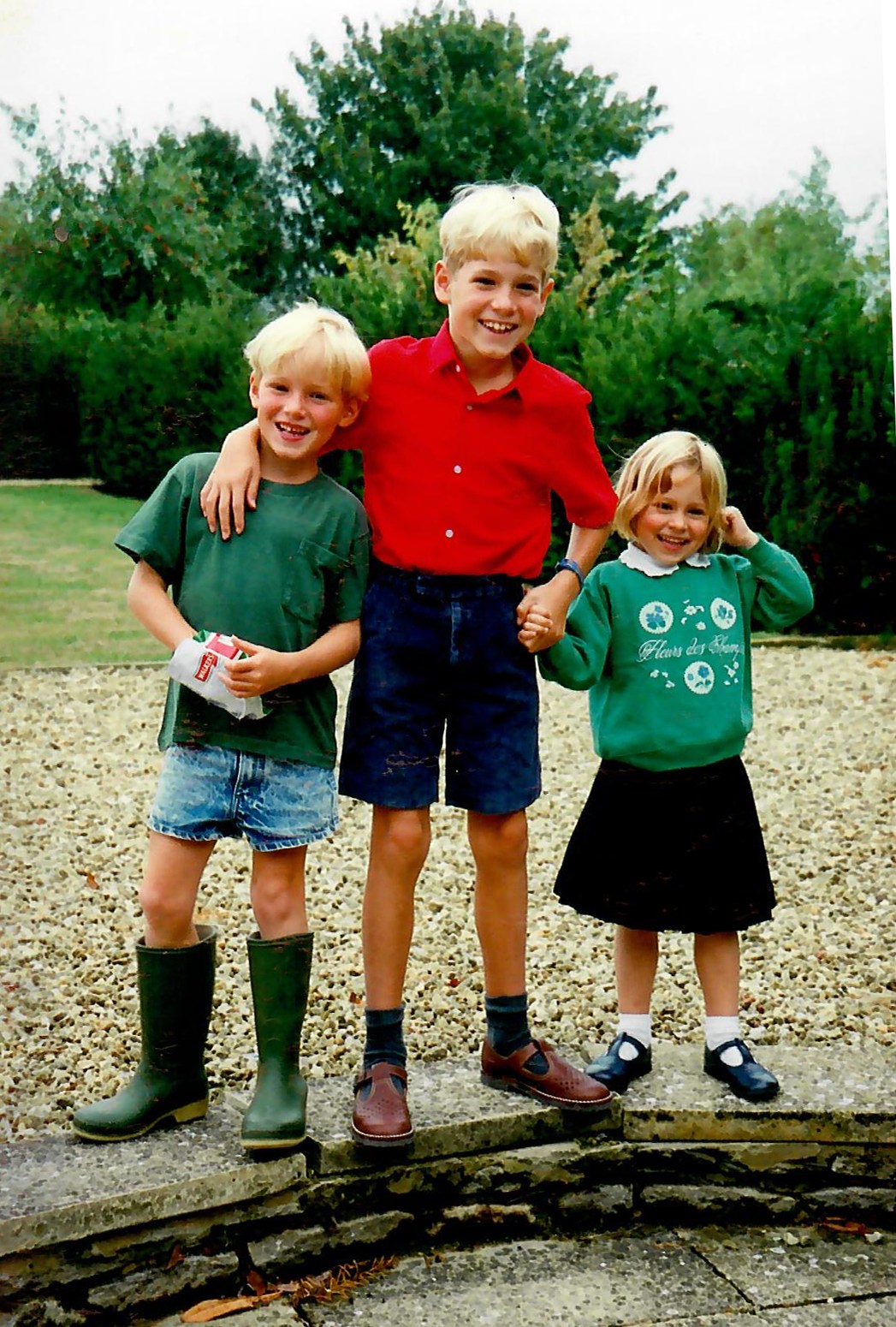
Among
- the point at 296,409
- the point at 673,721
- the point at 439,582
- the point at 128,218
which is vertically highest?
the point at 128,218

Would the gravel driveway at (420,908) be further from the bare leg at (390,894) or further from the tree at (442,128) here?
the tree at (442,128)

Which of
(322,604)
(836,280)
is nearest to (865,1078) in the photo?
(322,604)

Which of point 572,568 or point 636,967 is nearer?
point 572,568

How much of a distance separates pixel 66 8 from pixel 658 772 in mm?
1946

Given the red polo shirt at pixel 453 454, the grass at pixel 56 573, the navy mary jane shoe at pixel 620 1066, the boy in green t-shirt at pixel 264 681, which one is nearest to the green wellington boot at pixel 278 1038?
the boy in green t-shirt at pixel 264 681

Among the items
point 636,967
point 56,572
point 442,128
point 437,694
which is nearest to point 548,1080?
point 636,967

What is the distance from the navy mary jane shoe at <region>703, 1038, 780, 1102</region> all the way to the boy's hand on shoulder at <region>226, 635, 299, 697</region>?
38.8 inches

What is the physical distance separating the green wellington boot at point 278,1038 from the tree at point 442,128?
1.92 metres

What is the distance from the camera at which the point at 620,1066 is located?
2.29m

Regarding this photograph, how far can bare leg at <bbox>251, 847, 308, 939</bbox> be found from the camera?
6.70 ft

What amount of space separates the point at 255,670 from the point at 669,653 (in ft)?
2.30

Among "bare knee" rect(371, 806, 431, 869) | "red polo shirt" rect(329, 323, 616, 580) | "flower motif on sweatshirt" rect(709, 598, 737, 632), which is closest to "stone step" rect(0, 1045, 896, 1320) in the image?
"bare knee" rect(371, 806, 431, 869)

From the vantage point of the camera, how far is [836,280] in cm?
452

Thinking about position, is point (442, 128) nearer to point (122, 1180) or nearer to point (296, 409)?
point (296, 409)
